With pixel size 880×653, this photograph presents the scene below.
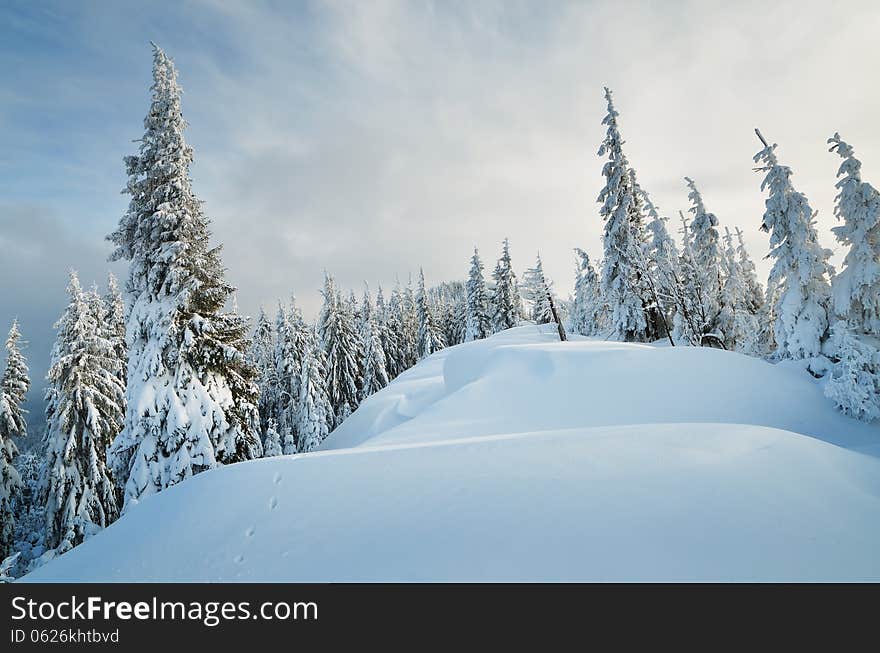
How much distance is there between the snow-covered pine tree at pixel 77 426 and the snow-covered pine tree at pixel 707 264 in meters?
30.7

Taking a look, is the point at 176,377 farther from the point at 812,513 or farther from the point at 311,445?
the point at 311,445

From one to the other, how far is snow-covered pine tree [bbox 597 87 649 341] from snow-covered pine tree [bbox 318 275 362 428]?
25.0m

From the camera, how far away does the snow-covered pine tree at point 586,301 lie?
129ft

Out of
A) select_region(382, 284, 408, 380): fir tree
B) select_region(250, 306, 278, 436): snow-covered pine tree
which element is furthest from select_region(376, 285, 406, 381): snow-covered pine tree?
select_region(250, 306, 278, 436): snow-covered pine tree

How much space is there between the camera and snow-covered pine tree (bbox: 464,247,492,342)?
4719 cm

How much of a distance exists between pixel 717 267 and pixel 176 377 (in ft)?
90.6

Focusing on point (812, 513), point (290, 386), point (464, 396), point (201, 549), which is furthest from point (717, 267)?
point (290, 386)

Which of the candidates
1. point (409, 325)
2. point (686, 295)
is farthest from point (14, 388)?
point (409, 325)

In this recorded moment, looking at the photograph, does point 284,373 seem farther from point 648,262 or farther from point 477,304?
point 648,262

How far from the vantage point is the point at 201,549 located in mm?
3674

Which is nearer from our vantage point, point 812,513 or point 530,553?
point 530,553

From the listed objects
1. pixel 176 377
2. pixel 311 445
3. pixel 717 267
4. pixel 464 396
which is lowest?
pixel 311 445

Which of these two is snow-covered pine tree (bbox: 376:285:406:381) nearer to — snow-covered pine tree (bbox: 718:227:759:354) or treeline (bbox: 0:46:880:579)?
treeline (bbox: 0:46:880:579)

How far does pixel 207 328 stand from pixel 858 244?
18.9m
